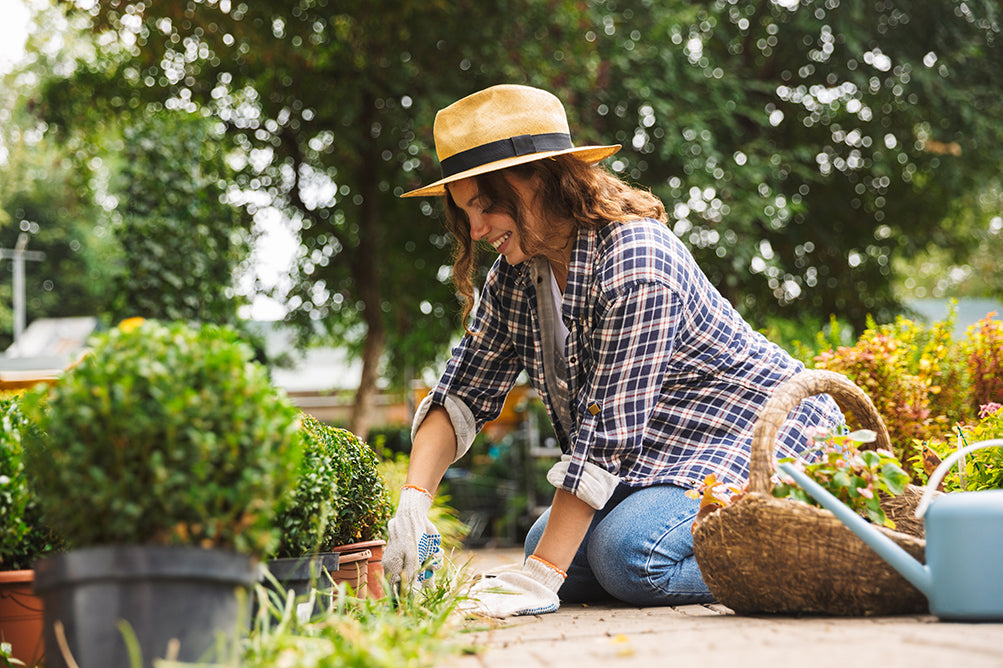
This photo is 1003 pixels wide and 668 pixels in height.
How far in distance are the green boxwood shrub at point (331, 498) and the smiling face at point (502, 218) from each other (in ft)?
2.35

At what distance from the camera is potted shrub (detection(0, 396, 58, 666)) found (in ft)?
5.73

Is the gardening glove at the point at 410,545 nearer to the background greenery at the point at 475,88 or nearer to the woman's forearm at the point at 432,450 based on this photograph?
the woman's forearm at the point at 432,450

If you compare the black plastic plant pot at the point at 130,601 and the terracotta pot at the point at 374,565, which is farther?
the terracotta pot at the point at 374,565

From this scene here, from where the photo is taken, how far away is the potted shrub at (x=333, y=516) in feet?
6.05

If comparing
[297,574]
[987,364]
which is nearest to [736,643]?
[297,574]

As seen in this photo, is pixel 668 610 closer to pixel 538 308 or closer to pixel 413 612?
pixel 413 612

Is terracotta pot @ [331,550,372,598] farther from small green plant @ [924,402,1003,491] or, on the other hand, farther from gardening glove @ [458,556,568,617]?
small green plant @ [924,402,1003,491]

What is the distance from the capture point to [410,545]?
2357mm

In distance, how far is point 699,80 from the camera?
7.95 metres

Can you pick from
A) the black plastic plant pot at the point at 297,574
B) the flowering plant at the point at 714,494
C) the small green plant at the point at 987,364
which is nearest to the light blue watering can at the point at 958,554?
the flowering plant at the point at 714,494

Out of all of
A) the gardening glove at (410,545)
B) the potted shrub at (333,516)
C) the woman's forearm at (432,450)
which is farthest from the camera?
the woman's forearm at (432,450)

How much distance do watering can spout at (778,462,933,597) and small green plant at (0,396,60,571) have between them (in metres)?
1.57

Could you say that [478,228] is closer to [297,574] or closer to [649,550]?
[649,550]

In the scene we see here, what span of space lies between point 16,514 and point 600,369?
54.6 inches
